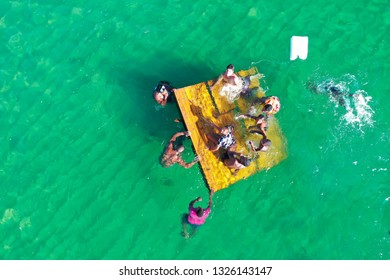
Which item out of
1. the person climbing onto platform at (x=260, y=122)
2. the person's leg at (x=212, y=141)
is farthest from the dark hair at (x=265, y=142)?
the person's leg at (x=212, y=141)

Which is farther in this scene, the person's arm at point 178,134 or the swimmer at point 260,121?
the swimmer at point 260,121

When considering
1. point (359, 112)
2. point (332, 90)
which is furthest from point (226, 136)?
point (359, 112)

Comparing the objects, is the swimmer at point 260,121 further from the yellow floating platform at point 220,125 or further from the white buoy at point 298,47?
the white buoy at point 298,47

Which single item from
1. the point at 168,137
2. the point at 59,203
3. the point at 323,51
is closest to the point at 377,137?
the point at 323,51

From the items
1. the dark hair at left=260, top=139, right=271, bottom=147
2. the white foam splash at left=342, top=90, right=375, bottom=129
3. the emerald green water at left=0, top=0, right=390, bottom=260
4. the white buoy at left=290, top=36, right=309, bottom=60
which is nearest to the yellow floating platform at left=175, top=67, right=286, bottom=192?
the emerald green water at left=0, top=0, right=390, bottom=260

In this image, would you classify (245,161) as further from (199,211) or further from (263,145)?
(199,211)

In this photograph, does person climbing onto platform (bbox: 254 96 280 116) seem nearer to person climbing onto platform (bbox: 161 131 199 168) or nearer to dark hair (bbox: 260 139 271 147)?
dark hair (bbox: 260 139 271 147)
